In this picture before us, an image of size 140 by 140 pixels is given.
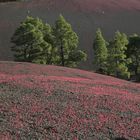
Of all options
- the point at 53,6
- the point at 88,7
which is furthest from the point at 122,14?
the point at 53,6

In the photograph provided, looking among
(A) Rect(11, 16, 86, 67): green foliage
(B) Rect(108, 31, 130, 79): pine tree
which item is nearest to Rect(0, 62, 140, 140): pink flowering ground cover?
(A) Rect(11, 16, 86, 67): green foliage

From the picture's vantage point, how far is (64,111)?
25.0 m

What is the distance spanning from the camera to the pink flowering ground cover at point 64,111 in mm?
22000

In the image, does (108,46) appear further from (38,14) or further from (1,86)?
(1,86)

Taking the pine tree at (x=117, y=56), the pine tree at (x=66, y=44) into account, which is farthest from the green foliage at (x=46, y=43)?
the pine tree at (x=117, y=56)

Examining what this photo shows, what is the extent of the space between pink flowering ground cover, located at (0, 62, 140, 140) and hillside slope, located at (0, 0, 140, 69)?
48.4 meters

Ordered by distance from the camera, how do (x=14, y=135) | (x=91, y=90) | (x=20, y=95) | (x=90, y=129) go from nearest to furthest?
(x=14, y=135) < (x=90, y=129) < (x=20, y=95) < (x=91, y=90)

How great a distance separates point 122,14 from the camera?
333ft

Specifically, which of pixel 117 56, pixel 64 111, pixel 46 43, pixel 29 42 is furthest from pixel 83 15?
pixel 64 111

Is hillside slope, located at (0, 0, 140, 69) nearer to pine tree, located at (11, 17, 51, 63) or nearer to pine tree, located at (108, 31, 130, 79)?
pine tree, located at (108, 31, 130, 79)

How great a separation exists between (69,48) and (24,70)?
23998mm

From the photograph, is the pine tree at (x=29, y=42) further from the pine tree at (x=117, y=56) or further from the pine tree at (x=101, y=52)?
the pine tree at (x=117, y=56)

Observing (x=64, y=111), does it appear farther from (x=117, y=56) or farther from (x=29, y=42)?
(x=117, y=56)

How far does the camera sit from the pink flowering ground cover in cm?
2200
